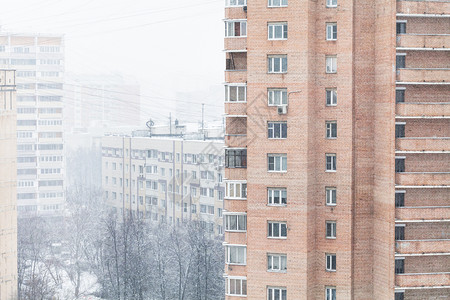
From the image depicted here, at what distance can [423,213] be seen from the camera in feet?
45.9

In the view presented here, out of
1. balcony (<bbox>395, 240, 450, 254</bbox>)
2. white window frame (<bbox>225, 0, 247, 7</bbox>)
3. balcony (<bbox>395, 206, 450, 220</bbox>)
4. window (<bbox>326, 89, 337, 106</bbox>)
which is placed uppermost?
white window frame (<bbox>225, 0, 247, 7</bbox>)

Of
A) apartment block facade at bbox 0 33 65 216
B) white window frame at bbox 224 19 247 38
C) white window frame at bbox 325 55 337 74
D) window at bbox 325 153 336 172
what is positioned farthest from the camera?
apartment block facade at bbox 0 33 65 216

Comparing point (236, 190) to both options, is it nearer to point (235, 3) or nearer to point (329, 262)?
point (329, 262)

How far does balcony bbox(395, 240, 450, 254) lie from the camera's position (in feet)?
45.6

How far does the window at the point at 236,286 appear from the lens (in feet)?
47.0

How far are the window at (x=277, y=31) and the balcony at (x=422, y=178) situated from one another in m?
3.08

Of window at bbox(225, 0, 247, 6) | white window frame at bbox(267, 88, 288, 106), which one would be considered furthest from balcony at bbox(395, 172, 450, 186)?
window at bbox(225, 0, 247, 6)

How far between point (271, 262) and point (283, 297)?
635 millimetres

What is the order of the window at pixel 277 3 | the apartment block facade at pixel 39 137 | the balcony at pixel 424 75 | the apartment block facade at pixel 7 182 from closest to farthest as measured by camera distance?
the window at pixel 277 3, the balcony at pixel 424 75, the apartment block facade at pixel 7 182, the apartment block facade at pixel 39 137

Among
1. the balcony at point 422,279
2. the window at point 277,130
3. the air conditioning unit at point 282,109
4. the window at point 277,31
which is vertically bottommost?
the balcony at point 422,279

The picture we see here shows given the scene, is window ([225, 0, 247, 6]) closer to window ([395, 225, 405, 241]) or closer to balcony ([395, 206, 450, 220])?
balcony ([395, 206, 450, 220])

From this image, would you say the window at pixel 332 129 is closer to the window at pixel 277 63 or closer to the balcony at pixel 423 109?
the balcony at pixel 423 109

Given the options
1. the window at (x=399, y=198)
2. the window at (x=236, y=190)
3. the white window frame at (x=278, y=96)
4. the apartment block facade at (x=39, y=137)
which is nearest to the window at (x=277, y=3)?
the white window frame at (x=278, y=96)

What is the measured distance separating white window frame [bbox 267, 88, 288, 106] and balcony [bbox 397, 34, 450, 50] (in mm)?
2100
